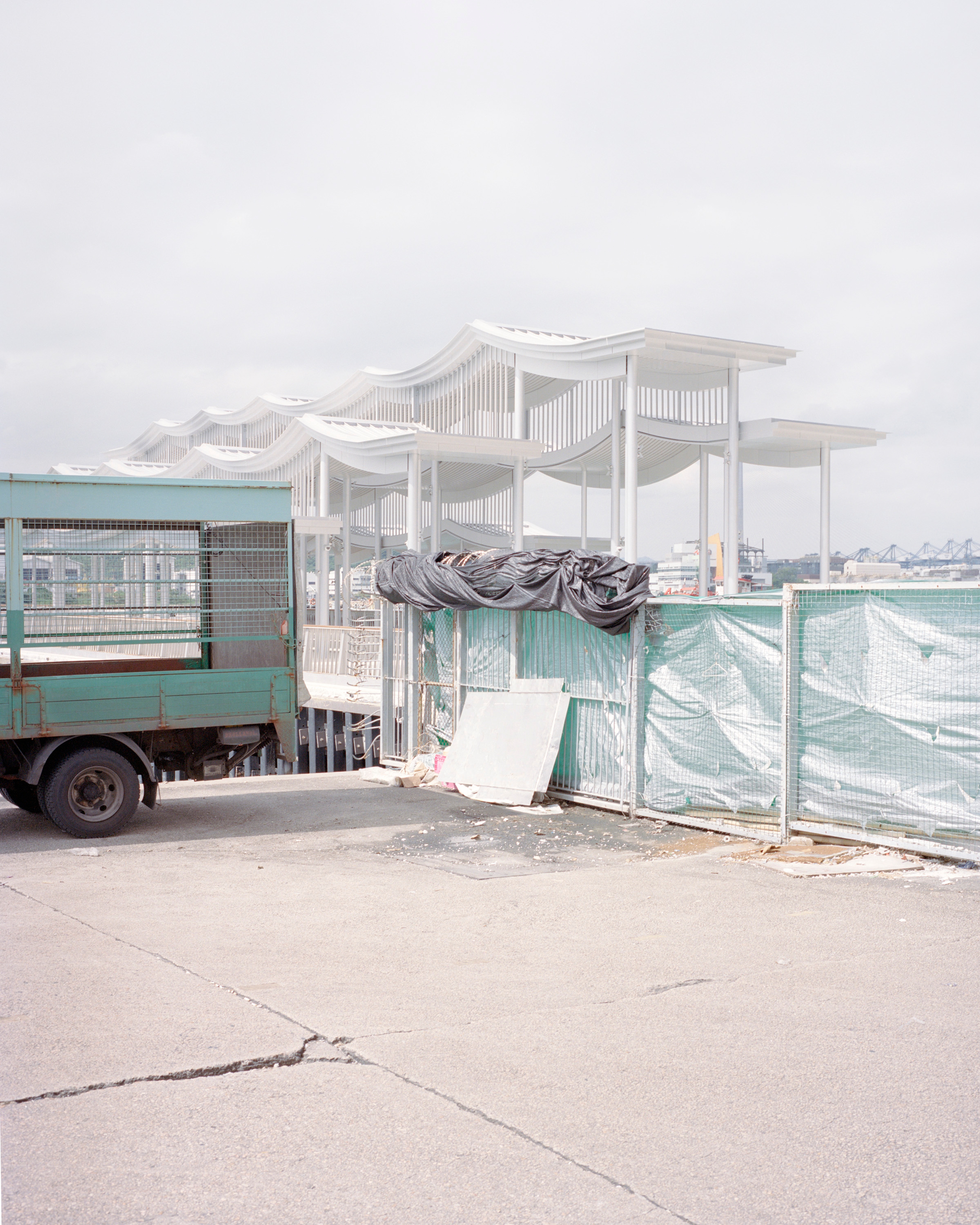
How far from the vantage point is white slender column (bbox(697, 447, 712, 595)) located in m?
34.2

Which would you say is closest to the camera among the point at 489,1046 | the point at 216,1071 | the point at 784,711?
the point at 216,1071

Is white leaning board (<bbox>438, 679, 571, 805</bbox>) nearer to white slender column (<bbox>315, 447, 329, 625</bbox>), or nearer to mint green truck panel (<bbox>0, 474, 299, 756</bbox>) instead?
mint green truck panel (<bbox>0, 474, 299, 756</bbox>)


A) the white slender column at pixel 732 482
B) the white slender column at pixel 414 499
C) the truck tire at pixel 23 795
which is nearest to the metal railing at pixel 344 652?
the white slender column at pixel 414 499

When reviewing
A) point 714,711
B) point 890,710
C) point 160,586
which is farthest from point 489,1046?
point 160,586

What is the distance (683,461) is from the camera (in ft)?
116

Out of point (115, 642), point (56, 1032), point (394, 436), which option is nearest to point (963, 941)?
point (56, 1032)

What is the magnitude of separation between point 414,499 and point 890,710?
61.4 feet

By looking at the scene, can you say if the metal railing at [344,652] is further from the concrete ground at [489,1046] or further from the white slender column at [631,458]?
the concrete ground at [489,1046]

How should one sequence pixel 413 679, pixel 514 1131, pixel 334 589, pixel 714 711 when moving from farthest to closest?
pixel 334 589 < pixel 413 679 < pixel 714 711 < pixel 514 1131

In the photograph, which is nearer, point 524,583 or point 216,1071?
point 216,1071

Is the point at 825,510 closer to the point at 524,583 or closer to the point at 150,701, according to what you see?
the point at 524,583

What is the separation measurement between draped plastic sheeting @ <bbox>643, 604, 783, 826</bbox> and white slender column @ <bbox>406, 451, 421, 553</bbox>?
620 inches

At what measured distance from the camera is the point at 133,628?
A: 43.0ft

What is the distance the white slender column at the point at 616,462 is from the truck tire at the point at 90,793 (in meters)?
18.6
